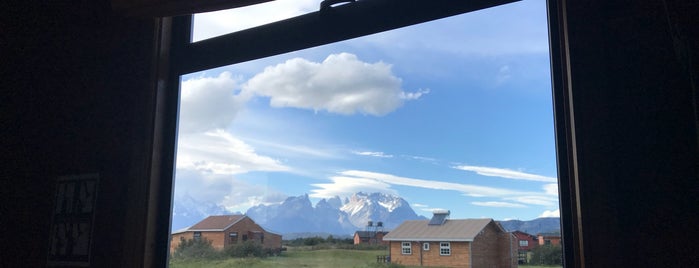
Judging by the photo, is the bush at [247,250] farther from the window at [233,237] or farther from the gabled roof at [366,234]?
the gabled roof at [366,234]

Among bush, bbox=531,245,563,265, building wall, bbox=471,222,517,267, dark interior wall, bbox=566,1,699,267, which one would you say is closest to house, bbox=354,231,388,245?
building wall, bbox=471,222,517,267

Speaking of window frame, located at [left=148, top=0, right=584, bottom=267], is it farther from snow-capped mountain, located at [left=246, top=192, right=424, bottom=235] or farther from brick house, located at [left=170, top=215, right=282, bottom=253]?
snow-capped mountain, located at [left=246, top=192, right=424, bottom=235]

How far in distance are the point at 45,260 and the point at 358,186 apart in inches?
45.1

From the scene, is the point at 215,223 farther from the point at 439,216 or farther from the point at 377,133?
the point at 439,216

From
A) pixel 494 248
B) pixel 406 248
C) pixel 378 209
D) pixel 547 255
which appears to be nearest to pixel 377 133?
pixel 378 209

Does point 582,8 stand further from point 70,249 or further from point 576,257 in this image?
point 70,249

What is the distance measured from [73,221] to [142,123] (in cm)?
42

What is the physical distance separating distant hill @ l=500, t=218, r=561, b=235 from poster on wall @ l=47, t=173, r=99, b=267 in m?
1.33

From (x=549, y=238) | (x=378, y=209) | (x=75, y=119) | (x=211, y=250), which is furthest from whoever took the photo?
(x=75, y=119)

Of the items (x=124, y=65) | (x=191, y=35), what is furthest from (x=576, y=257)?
(x=124, y=65)

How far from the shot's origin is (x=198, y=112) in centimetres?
183

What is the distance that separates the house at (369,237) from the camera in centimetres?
145

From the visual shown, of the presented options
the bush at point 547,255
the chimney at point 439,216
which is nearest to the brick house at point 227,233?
the chimney at point 439,216

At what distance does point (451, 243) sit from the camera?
52.2 inches
